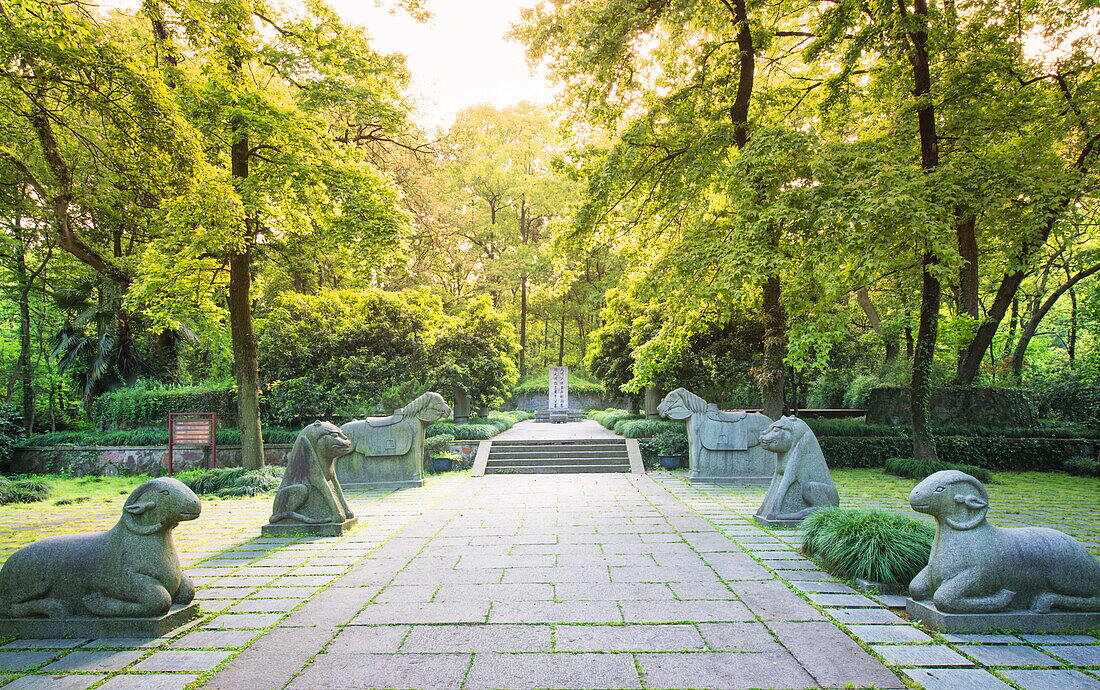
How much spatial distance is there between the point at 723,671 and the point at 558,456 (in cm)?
1031

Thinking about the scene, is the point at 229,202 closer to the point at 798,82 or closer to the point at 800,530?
the point at 800,530

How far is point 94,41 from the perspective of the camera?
6152mm

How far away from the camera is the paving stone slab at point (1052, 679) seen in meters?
2.76

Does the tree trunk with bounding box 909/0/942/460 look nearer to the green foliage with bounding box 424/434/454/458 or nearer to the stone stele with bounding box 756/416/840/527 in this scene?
the stone stele with bounding box 756/416/840/527

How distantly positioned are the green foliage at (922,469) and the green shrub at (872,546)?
23.7 ft

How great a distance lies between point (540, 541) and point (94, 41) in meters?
7.29

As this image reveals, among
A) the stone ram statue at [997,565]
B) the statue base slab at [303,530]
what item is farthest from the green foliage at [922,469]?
the statue base slab at [303,530]

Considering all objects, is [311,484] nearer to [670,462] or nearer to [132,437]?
[670,462]

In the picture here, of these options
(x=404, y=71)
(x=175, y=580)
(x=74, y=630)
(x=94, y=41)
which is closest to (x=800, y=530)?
(x=175, y=580)

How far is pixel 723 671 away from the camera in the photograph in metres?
2.96

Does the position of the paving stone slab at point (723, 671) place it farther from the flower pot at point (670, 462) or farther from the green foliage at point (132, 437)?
the green foliage at point (132, 437)

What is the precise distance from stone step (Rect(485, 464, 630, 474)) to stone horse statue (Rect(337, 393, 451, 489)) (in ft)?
8.35

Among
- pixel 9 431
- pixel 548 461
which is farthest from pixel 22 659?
pixel 9 431

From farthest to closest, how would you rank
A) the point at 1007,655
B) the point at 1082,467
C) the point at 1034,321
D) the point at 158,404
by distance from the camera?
1. the point at 1034,321
2. the point at 158,404
3. the point at 1082,467
4. the point at 1007,655
